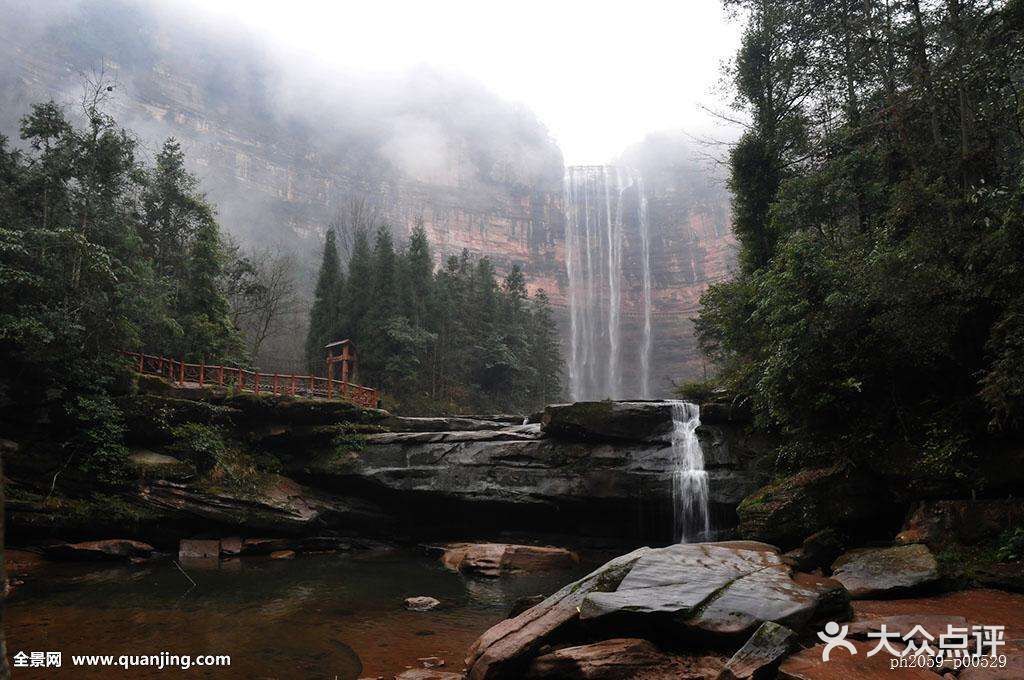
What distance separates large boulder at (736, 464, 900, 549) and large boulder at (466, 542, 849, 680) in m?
3.18

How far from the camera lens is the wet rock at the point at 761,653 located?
4.50 m

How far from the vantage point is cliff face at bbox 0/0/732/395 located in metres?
69.1

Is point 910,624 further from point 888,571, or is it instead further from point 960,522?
point 960,522

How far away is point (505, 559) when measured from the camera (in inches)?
573

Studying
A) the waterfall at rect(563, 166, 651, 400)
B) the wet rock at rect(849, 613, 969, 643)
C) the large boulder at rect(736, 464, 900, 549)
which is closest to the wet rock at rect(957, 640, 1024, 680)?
the wet rock at rect(849, 613, 969, 643)

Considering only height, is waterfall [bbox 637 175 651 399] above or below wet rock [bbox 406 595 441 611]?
above

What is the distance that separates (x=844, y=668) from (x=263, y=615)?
8.76 m

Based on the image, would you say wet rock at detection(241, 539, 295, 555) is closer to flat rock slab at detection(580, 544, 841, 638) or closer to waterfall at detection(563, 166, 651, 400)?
flat rock slab at detection(580, 544, 841, 638)

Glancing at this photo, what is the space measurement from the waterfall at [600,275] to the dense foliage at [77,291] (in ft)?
153

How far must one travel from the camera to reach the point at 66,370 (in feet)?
49.2

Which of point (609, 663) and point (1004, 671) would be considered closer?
point (1004, 671)

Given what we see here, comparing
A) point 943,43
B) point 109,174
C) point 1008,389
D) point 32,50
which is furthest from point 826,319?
point 32,50

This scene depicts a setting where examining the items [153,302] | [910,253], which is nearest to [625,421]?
[910,253]

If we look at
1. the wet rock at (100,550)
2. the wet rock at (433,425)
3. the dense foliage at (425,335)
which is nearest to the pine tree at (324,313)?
the dense foliage at (425,335)
